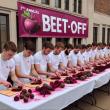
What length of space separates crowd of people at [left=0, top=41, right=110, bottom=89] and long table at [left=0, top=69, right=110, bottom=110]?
64 centimetres

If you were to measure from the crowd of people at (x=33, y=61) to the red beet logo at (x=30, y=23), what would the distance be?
9.99ft

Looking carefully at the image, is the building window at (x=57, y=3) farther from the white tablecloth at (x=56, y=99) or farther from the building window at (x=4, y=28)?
the white tablecloth at (x=56, y=99)

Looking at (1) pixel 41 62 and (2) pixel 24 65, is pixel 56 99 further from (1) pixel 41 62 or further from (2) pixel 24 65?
(1) pixel 41 62

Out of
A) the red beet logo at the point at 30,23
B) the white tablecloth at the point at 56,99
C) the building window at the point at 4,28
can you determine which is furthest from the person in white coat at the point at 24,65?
the red beet logo at the point at 30,23

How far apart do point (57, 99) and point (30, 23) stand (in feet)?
21.6

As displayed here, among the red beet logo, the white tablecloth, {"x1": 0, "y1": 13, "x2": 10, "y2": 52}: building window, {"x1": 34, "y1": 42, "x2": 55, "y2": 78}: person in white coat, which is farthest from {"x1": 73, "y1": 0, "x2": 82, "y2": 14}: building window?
the white tablecloth

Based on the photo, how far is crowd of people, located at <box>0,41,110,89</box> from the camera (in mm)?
3359

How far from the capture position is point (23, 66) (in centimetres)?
397

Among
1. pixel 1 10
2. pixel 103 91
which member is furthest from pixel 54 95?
pixel 1 10

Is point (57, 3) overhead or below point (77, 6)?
below

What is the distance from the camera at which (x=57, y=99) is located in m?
2.91

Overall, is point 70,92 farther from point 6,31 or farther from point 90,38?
point 90,38

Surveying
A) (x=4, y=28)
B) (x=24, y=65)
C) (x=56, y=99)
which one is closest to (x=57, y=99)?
(x=56, y=99)

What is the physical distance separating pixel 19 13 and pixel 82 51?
326cm
